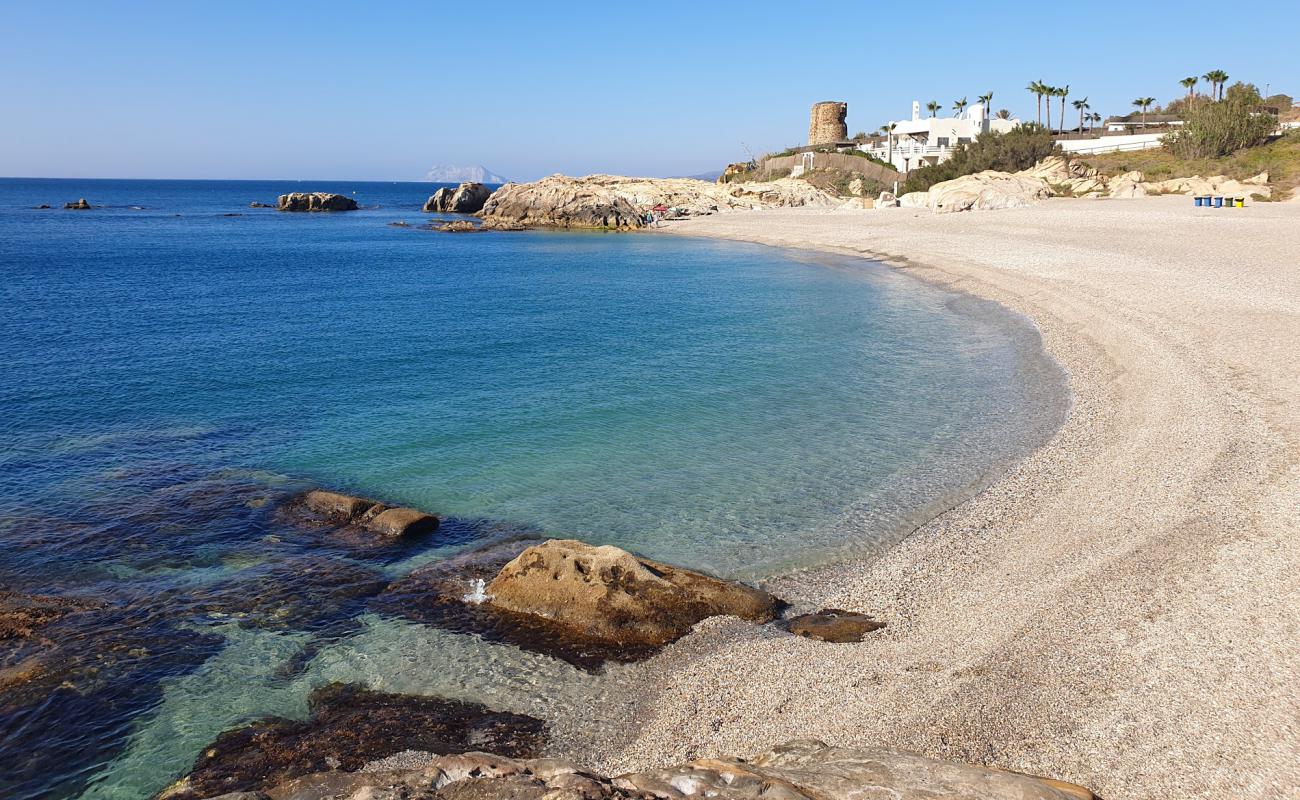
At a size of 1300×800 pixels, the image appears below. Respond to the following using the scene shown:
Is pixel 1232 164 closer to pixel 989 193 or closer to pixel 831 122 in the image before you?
pixel 989 193

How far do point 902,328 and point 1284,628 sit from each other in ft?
74.2

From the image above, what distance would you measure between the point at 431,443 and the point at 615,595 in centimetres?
902

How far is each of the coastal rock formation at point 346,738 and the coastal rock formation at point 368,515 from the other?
4573 mm

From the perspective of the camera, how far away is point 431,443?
18.3m

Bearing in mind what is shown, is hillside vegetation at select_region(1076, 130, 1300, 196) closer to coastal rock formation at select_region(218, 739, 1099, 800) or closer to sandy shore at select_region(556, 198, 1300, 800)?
sandy shore at select_region(556, 198, 1300, 800)

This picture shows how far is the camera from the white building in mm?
90562

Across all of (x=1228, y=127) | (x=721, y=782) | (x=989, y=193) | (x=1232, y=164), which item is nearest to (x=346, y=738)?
(x=721, y=782)

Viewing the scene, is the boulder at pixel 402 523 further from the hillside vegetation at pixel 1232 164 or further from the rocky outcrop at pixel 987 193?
the hillside vegetation at pixel 1232 164

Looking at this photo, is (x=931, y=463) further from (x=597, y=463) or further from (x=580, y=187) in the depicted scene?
(x=580, y=187)

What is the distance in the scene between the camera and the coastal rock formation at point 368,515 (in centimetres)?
1359

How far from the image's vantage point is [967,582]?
36.8 feet

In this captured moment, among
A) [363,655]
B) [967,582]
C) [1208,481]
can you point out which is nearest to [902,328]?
[1208,481]

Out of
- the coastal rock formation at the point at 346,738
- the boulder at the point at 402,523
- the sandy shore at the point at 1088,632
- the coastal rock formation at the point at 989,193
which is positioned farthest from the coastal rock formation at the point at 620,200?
the coastal rock formation at the point at 346,738

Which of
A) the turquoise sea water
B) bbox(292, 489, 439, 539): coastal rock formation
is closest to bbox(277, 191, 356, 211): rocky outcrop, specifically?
the turquoise sea water
